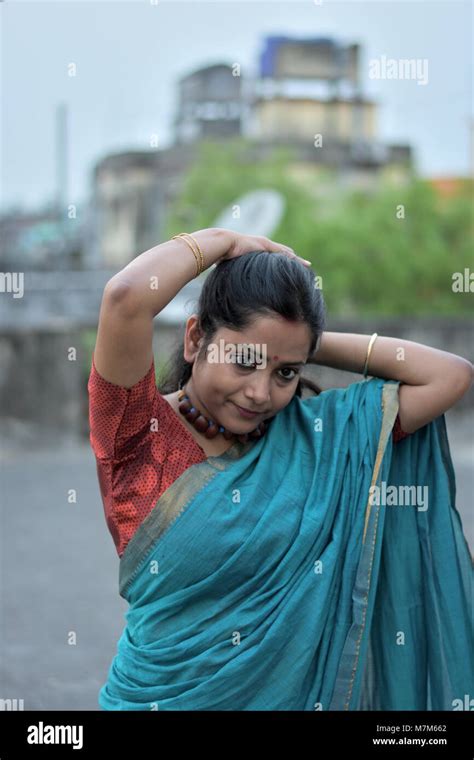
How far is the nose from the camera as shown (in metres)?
2.38

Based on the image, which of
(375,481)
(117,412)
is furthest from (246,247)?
(375,481)

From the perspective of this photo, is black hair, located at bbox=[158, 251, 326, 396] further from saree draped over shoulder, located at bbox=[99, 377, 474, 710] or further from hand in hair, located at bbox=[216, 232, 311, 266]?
saree draped over shoulder, located at bbox=[99, 377, 474, 710]

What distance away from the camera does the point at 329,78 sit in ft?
162

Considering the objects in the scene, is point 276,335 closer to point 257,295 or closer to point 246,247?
point 257,295

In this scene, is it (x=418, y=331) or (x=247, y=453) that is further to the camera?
(x=418, y=331)

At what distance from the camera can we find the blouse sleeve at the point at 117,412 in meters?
2.40

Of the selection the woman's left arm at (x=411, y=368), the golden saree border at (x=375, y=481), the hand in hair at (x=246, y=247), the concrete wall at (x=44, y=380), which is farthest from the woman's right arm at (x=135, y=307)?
the concrete wall at (x=44, y=380)

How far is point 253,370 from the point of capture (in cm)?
239

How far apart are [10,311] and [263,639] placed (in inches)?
1022

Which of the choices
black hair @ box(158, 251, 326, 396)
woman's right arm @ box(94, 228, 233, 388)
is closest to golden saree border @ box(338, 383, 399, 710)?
black hair @ box(158, 251, 326, 396)

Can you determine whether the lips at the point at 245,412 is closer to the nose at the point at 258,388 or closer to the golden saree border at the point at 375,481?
the nose at the point at 258,388
